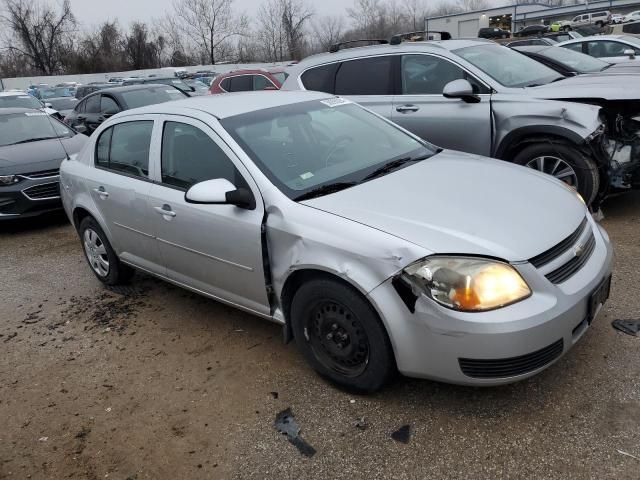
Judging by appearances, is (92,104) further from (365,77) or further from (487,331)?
(487,331)

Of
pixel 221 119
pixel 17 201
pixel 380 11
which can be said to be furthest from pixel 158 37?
pixel 221 119

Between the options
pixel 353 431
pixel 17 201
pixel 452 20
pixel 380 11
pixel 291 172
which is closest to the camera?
pixel 353 431

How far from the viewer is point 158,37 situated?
191ft

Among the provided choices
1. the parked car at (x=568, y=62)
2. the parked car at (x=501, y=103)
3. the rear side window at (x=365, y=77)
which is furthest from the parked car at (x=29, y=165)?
the parked car at (x=568, y=62)

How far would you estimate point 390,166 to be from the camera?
353cm

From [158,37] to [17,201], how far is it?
56.8m

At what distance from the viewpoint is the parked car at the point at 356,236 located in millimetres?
2502

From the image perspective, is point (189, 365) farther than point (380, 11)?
No

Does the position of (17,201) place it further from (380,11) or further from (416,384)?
(380,11)

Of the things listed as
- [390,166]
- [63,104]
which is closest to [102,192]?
[390,166]

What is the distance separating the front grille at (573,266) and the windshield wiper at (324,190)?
1.21 m

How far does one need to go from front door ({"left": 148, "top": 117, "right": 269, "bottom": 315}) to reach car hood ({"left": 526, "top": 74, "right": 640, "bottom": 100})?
132 inches

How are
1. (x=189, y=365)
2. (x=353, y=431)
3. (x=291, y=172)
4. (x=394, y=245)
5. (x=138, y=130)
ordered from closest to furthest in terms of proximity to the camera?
(x=394, y=245)
(x=353, y=431)
(x=291, y=172)
(x=189, y=365)
(x=138, y=130)

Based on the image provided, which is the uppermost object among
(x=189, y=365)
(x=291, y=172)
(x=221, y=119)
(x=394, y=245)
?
(x=221, y=119)
